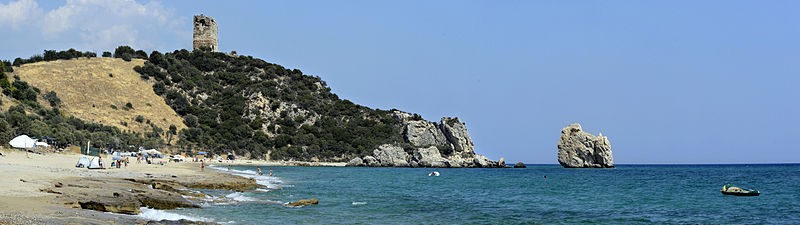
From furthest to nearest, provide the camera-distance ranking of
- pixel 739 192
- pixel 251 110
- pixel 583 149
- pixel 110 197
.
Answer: pixel 251 110 → pixel 583 149 → pixel 739 192 → pixel 110 197

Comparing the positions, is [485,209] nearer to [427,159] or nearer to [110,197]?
[110,197]

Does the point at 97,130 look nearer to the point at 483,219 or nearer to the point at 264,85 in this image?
the point at 264,85

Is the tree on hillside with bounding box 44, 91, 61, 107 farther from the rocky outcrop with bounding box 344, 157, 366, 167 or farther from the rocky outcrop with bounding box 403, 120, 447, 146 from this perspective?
the rocky outcrop with bounding box 403, 120, 447, 146

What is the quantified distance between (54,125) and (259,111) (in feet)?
147

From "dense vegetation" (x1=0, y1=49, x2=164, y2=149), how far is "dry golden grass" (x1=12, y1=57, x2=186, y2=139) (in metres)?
2.63

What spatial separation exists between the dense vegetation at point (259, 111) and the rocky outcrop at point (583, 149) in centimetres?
3087

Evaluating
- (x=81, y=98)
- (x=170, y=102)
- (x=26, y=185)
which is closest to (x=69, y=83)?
(x=81, y=98)

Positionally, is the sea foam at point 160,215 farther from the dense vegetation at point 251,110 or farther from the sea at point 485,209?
the dense vegetation at point 251,110

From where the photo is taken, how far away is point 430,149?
101188 mm

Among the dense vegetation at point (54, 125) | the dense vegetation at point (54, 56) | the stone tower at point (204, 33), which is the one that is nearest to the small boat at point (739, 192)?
the dense vegetation at point (54, 125)

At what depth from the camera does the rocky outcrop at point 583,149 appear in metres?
90.1

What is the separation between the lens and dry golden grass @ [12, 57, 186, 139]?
83062 mm

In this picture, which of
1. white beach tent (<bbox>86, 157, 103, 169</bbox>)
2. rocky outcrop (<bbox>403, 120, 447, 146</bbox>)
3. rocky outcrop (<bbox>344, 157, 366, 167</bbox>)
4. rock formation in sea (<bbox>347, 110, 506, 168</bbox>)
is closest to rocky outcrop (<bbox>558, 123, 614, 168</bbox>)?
rock formation in sea (<bbox>347, 110, 506, 168</bbox>)

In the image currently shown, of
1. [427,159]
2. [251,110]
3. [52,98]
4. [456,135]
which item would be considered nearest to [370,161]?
[427,159]
